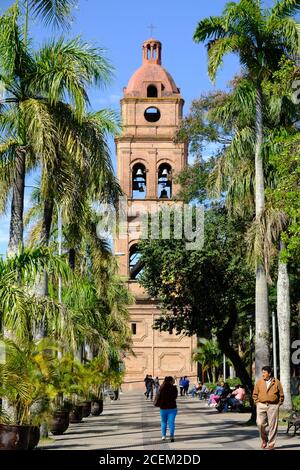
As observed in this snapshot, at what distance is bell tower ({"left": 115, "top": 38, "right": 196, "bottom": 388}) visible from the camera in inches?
2625

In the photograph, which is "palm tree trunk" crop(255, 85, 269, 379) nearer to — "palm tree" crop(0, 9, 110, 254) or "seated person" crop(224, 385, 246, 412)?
"palm tree" crop(0, 9, 110, 254)

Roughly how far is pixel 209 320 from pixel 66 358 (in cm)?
1492

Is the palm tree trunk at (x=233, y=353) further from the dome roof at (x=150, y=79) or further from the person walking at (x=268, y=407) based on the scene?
the dome roof at (x=150, y=79)

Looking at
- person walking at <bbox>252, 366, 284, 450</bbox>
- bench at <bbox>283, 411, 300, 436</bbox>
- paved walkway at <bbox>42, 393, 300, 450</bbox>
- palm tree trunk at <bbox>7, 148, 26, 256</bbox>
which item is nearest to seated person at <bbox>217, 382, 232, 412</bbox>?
paved walkway at <bbox>42, 393, 300, 450</bbox>

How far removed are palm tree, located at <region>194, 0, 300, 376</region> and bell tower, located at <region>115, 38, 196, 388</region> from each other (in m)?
41.3

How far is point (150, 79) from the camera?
69625mm

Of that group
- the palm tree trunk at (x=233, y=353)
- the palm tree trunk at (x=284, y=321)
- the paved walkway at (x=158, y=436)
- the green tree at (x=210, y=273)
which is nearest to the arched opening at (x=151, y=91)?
the green tree at (x=210, y=273)

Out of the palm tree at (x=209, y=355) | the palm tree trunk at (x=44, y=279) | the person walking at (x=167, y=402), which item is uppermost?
the palm tree trunk at (x=44, y=279)

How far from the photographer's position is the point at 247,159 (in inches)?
1024

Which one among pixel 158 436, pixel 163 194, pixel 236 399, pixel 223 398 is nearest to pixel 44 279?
pixel 158 436

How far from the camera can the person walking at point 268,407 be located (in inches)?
656

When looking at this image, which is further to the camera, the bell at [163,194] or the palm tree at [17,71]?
the bell at [163,194]
